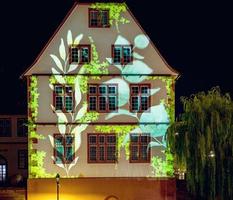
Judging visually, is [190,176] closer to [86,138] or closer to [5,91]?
[86,138]

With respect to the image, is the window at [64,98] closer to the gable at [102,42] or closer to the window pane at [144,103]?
the gable at [102,42]

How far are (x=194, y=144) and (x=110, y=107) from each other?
17.0 ft

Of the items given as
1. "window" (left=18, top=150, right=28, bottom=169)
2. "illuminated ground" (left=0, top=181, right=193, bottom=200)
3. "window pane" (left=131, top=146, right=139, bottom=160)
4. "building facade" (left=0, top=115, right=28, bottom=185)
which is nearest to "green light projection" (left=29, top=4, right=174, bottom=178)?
"window pane" (left=131, top=146, right=139, bottom=160)

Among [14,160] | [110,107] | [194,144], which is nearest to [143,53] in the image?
[110,107]

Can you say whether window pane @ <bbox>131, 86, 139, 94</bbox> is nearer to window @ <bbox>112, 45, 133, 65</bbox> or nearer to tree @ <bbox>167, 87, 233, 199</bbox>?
window @ <bbox>112, 45, 133, 65</bbox>

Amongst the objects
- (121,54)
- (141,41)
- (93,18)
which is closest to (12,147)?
(121,54)

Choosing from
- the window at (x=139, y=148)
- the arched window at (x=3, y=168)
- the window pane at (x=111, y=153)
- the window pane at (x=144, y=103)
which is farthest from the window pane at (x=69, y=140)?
the arched window at (x=3, y=168)

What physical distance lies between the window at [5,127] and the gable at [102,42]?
17.7m

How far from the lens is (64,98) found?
37.9 m

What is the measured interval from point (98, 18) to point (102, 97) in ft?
14.3

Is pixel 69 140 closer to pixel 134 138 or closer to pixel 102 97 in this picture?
pixel 102 97

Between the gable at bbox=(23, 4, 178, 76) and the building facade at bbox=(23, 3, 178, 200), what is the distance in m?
0.05

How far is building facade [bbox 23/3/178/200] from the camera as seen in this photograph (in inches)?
1485

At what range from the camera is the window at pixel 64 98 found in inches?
1490
